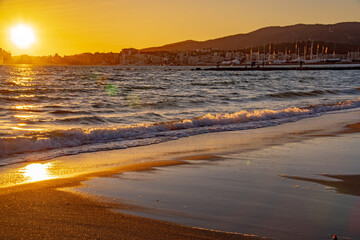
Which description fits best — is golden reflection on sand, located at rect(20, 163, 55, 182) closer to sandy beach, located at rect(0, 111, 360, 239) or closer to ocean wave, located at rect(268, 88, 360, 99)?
sandy beach, located at rect(0, 111, 360, 239)

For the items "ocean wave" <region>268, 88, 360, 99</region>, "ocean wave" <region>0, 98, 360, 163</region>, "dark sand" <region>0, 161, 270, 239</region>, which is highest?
"dark sand" <region>0, 161, 270, 239</region>

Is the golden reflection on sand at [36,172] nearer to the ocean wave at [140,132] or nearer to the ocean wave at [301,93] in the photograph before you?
the ocean wave at [140,132]

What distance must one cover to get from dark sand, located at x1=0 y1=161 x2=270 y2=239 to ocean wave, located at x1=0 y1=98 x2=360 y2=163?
13.6 ft

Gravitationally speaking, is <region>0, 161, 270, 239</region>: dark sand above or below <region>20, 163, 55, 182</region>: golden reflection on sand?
above

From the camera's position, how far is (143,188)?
247 inches

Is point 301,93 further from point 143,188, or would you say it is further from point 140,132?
point 143,188

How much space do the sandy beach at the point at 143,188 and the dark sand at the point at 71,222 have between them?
0.01 metres

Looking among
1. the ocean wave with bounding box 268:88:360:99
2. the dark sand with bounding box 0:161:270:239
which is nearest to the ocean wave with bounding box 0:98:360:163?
the dark sand with bounding box 0:161:270:239

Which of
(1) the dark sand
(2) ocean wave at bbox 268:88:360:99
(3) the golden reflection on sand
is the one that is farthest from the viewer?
(2) ocean wave at bbox 268:88:360:99

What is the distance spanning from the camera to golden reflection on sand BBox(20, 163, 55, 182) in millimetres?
6968

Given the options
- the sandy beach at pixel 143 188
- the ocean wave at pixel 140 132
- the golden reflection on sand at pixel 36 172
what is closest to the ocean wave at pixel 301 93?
the ocean wave at pixel 140 132

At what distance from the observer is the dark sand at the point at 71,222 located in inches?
170

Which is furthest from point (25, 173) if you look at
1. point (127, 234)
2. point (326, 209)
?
point (326, 209)

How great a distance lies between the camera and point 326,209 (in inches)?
204
